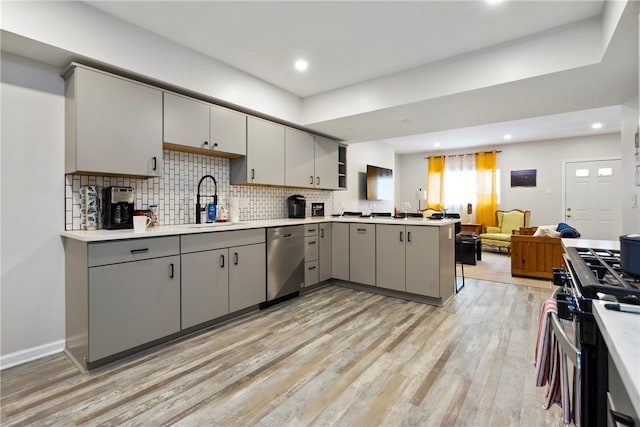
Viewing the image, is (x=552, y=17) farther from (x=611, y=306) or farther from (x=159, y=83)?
(x=159, y=83)

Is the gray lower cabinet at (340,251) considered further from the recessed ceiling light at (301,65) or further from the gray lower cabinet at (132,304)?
the gray lower cabinet at (132,304)

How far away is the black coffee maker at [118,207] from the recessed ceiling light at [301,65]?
2.02 m

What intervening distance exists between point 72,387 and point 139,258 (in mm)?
877

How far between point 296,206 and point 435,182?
224 inches

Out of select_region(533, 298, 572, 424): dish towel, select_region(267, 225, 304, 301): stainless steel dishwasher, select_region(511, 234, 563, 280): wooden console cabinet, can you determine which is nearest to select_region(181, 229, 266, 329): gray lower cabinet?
select_region(267, 225, 304, 301): stainless steel dishwasher

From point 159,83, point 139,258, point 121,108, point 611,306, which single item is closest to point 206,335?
point 139,258

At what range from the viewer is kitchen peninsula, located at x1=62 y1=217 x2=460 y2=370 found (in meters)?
2.15

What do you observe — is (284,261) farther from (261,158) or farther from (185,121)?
(185,121)

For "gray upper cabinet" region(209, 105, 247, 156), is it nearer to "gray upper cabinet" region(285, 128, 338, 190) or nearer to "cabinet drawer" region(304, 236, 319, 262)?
"gray upper cabinet" region(285, 128, 338, 190)

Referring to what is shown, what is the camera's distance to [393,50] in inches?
115

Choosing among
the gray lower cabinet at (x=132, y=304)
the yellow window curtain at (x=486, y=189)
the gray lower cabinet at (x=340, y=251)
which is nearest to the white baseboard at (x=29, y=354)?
the gray lower cabinet at (x=132, y=304)

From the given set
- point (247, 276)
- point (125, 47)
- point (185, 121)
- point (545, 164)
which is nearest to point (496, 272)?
point (545, 164)

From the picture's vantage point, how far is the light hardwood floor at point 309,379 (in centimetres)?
169

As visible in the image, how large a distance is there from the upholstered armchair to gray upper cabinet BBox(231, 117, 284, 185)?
5357mm
